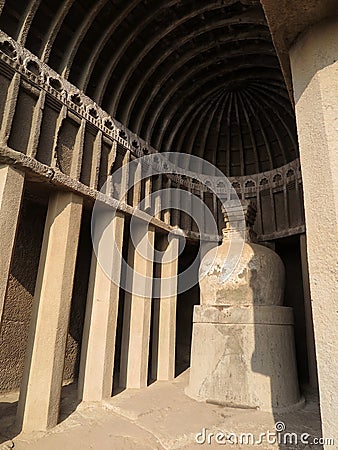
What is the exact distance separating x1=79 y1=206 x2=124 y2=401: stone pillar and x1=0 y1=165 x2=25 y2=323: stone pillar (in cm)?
197

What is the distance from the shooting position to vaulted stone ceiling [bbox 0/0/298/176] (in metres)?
5.89

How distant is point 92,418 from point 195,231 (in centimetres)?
537

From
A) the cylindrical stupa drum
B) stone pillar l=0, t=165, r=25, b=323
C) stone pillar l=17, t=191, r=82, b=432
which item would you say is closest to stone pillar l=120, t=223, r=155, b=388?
the cylindrical stupa drum

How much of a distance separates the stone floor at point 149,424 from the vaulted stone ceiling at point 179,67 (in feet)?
19.3

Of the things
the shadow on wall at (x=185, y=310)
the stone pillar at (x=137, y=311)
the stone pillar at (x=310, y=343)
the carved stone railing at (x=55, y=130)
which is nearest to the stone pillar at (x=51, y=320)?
the carved stone railing at (x=55, y=130)

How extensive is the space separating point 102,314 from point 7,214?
8.54 feet

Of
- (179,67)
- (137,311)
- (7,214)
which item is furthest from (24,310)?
(179,67)

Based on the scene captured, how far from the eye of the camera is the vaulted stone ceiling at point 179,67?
232 inches

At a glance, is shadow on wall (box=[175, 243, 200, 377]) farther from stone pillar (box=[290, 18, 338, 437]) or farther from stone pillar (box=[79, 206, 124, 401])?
stone pillar (box=[290, 18, 338, 437])

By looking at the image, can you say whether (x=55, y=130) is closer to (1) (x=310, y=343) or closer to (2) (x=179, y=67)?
(2) (x=179, y=67)

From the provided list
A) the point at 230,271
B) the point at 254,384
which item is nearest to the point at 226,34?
the point at 230,271

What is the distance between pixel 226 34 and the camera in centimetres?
751

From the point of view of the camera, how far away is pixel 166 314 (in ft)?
25.2

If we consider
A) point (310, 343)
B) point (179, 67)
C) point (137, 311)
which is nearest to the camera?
point (137, 311)
